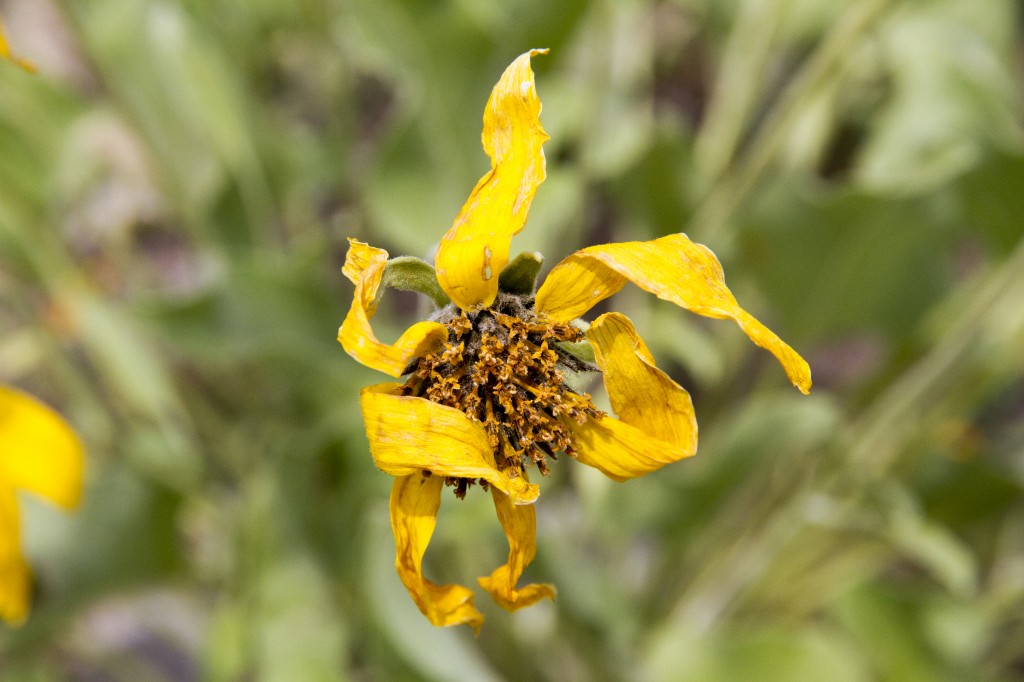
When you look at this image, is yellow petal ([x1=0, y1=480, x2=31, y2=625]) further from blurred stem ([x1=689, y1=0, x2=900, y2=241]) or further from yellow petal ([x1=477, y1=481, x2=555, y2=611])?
blurred stem ([x1=689, y1=0, x2=900, y2=241])

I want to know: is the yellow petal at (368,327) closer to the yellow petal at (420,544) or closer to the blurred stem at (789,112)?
the yellow petal at (420,544)

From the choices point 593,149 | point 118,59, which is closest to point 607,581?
point 593,149

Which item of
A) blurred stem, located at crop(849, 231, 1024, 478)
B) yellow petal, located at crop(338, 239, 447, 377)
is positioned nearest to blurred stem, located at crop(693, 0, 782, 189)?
blurred stem, located at crop(849, 231, 1024, 478)

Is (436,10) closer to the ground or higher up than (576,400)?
higher up

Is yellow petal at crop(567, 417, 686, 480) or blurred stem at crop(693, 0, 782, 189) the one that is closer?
yellow petal at crop(567, 417, 686, 480)

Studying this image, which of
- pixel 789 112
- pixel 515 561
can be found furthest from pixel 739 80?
pixel 515 561

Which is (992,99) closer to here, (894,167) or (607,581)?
(894,167)

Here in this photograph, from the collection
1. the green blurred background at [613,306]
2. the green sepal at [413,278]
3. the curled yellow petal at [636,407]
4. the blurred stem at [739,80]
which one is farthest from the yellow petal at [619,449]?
the blurred stem at [739,80]
